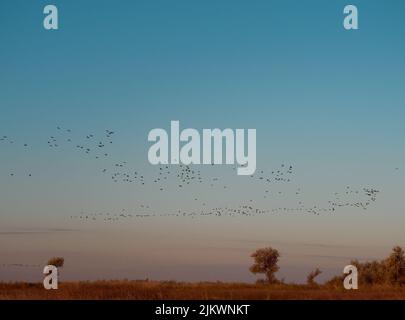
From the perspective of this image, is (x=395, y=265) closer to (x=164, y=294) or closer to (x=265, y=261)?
(x=265, y=261)

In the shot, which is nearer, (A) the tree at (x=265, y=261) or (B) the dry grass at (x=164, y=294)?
(B) the dry grass at (x=164, y=294)

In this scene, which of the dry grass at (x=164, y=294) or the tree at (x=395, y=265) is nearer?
the dry grass at (x=164, y=294)

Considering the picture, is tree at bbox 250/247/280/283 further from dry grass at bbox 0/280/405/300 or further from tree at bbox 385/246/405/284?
dry grass at bbox 0/280/405/300

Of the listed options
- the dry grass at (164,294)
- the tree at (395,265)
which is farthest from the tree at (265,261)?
the dry grass at (164,294)

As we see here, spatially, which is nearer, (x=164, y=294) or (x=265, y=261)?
(x=164, y=294)

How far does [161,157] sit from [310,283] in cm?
1666

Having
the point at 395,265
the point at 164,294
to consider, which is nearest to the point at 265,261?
the point at 395,265

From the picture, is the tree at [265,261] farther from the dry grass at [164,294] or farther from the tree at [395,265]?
the dry grass at [164,294]

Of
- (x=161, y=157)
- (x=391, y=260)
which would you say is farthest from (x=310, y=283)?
(x=161, y=157)

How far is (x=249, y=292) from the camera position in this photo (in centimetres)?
3500

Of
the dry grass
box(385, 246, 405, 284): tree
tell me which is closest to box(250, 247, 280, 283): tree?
box(385, 246, 405, 284): tree
